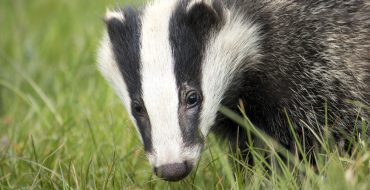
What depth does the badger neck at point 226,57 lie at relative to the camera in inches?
166

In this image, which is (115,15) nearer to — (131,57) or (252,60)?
(131,57)

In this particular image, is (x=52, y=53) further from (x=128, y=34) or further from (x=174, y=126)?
(x=174, y=126)

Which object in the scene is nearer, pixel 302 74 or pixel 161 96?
pixel 161 96

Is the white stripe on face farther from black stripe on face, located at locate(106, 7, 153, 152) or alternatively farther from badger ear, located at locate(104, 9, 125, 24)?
badger ear, located at locate(104, 9, 125, 24)

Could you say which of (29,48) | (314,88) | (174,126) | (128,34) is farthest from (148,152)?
(29,48)

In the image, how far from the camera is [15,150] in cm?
512

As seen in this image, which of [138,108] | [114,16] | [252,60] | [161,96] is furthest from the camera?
[114,16]

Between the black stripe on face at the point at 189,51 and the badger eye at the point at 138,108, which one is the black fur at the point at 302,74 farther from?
the badger eye at the point at 138,108

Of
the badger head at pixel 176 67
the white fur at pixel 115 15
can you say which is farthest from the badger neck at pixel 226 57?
the white fur at pixel 115 15

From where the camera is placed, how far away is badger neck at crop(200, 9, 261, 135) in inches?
166

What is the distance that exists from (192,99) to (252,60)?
527 mm

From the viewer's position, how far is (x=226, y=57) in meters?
4.32

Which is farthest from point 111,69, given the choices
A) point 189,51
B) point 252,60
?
point 252,60

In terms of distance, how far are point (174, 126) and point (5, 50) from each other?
13.3 feet
